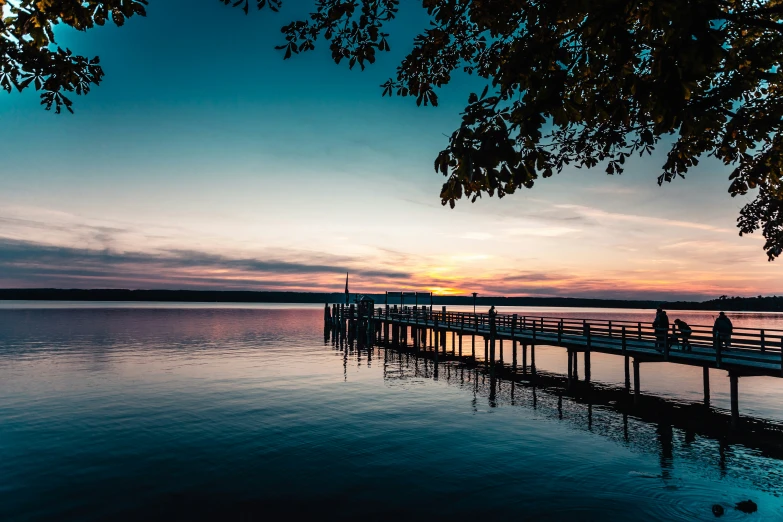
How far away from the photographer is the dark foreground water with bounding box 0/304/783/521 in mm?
12047

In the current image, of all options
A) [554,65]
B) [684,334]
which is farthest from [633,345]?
[554,65]

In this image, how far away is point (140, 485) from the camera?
13.2 meters

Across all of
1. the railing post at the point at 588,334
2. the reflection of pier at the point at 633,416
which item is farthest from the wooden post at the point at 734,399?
the railing post at the point at 588,334

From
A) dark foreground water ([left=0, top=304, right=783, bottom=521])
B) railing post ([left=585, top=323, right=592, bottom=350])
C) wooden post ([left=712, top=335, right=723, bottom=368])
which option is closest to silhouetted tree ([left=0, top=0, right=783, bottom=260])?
dark foreground water ([left=0, top=304, right=783, bottom=521])

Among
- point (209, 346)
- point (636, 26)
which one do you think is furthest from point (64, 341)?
point (636, 26)

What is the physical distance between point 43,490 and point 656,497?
51.0 feet

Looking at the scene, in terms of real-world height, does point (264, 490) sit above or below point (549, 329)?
below

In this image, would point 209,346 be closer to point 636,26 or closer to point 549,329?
point 549,329

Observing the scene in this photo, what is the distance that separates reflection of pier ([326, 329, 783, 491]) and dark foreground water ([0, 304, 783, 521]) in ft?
0.46

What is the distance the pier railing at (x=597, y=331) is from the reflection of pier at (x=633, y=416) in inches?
114

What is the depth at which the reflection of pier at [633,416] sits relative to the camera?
611 inches

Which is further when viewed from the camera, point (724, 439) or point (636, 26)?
point (724, 439)

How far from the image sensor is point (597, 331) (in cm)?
2667

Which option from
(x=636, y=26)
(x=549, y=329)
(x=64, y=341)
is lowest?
(x=64, y=341)
